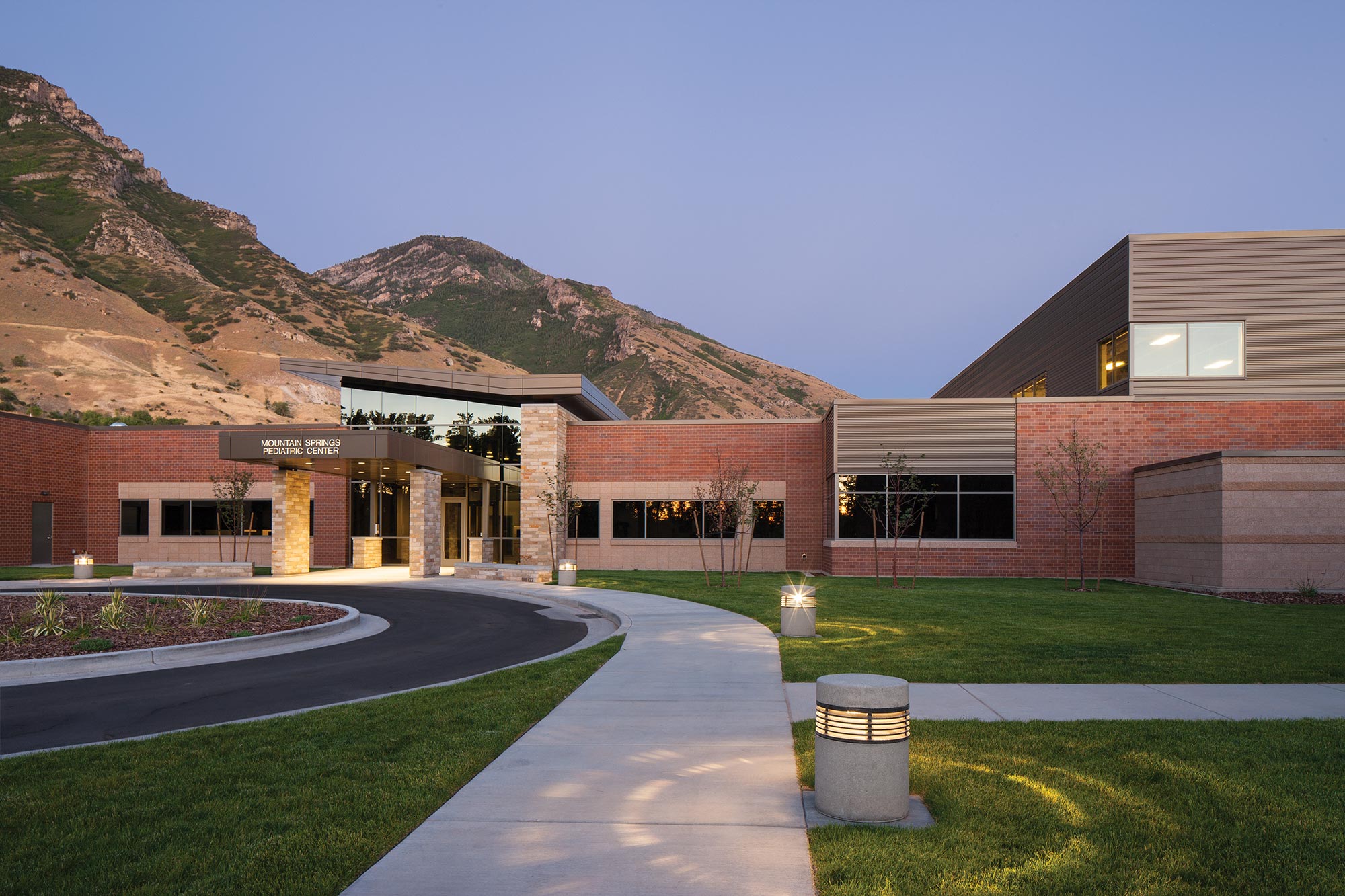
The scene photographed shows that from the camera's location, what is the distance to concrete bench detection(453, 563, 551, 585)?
26.2 m

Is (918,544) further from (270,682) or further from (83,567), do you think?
(83,567)

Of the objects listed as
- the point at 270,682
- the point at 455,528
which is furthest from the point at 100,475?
the point at 270,682

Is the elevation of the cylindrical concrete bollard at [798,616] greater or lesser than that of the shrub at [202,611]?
greater

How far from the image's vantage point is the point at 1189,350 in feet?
86.7

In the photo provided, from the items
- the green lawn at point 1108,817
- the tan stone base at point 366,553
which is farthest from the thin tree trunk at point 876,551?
the tan stone base at point 366,553

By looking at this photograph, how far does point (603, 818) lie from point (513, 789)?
889 mm

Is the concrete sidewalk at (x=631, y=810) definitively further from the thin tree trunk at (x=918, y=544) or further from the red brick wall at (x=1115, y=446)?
the red brick wall at (x=1115, y=446)

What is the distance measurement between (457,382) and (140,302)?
267 ft

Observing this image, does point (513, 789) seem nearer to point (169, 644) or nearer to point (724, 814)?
point (724, 814)

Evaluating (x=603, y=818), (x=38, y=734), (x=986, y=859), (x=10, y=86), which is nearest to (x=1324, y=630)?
(x=986, y=859)

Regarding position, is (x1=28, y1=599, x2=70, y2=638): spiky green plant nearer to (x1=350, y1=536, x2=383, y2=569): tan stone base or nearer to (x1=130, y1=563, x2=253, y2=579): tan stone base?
(x1=130, y1=563, x2=253, y2=579): tan stone base

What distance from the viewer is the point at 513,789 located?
578cm

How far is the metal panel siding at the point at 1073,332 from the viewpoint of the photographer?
2748 cm

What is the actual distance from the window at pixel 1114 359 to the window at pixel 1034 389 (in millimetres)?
4417
